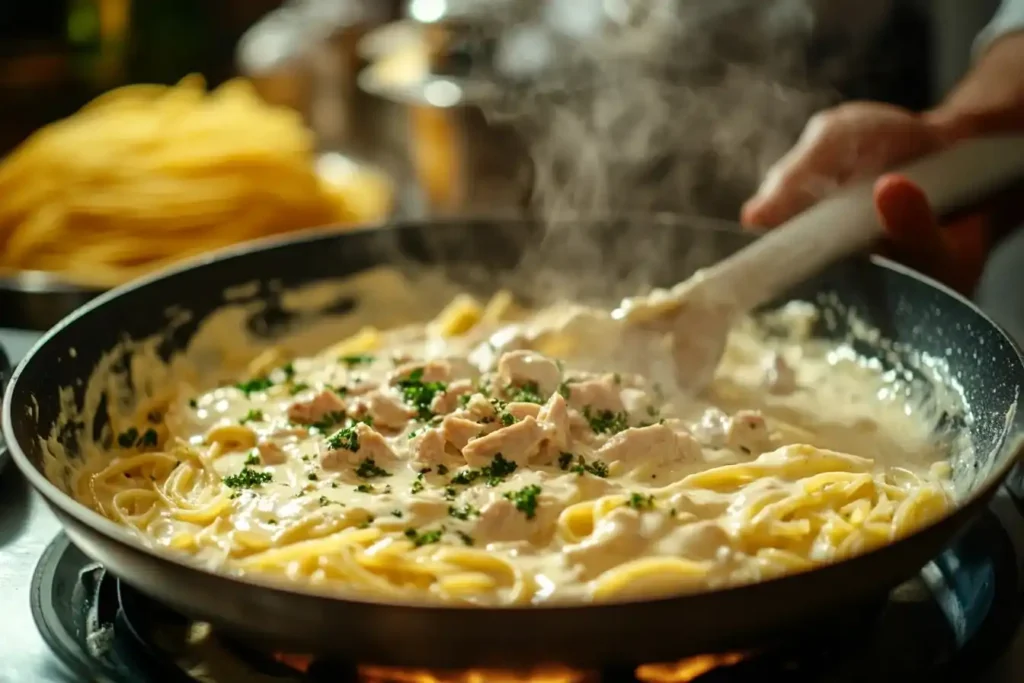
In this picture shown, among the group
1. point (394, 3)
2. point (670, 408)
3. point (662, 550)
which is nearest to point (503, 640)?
point (662, 550)

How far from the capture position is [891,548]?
1.30 m

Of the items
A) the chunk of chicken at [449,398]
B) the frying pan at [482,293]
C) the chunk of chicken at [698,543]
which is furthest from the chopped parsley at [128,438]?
the chunk of chicken at [698,543]

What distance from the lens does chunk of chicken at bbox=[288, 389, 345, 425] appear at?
207cm

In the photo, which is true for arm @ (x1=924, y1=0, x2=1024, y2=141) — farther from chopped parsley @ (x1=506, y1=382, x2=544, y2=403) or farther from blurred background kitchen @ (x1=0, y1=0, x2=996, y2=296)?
chopped parsley @ (x1=506, y1=382, x2=544, y2=403)

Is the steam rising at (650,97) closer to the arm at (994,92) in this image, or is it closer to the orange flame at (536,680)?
the arm at (994,92)

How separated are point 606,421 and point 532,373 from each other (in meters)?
0.18

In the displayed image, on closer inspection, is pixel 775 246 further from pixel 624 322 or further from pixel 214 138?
pixel 214 138

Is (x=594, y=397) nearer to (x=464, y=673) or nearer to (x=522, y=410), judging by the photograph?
(x=522, y=410)

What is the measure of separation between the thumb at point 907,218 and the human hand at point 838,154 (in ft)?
1.22

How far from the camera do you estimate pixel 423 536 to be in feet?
5.35

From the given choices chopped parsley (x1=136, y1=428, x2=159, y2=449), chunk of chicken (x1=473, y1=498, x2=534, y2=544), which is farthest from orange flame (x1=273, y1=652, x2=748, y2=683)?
chopped parsley (x1=136, y1=428, x2=159, y2=449)

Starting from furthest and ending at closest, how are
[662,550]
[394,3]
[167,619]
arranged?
1. [394,3]
2. [167,619]
3. [662,550]

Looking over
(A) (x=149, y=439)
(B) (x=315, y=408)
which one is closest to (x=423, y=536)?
(B) (x=315, y=408)

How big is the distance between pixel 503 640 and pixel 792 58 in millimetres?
2816
